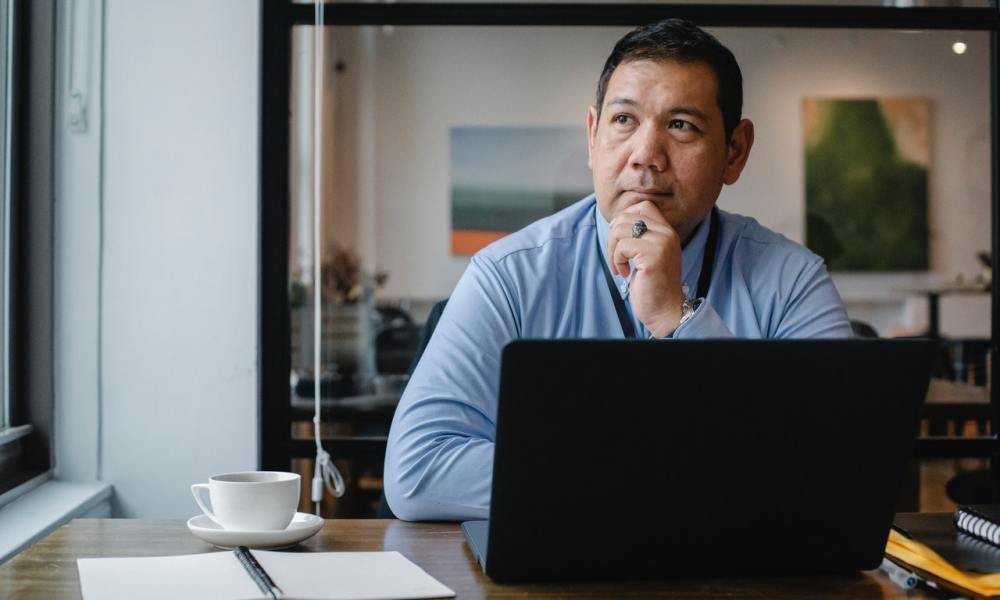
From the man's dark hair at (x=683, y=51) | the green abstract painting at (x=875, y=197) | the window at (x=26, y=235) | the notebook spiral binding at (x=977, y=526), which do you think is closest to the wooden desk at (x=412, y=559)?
the notebook spiral binding at (x=977, y=526)

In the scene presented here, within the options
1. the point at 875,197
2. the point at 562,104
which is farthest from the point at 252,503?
the point at 875,197

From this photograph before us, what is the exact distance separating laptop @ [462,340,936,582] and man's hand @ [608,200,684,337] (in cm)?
60

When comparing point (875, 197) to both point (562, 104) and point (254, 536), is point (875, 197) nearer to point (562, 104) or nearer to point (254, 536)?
point (562, 104)

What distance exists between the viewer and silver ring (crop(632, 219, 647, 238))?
63.4 inches

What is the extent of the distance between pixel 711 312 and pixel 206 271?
1.53 meters

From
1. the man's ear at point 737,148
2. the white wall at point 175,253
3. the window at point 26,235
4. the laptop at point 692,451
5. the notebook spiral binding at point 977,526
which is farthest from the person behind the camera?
the white wall at point 175,253

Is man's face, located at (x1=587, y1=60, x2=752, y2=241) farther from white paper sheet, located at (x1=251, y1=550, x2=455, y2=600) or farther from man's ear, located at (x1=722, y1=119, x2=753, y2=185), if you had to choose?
white paper sheet, located at (x1=251, y1=550, x2=455, y2=600)

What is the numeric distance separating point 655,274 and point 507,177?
1.30m

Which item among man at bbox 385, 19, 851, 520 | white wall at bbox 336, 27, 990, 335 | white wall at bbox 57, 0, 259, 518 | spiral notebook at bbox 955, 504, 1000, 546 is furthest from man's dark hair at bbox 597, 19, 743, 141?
white wall at bbox 57, 0, 259, 518

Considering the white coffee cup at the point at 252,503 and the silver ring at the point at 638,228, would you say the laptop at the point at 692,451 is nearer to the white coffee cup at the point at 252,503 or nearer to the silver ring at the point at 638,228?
the white coffee cup at the point at 252,503

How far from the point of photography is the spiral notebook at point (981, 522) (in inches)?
42.2

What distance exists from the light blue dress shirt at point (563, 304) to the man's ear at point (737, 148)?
0.26 feet

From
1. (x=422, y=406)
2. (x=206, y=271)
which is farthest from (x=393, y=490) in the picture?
(x=206, y=271)

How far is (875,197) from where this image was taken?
2.86m
